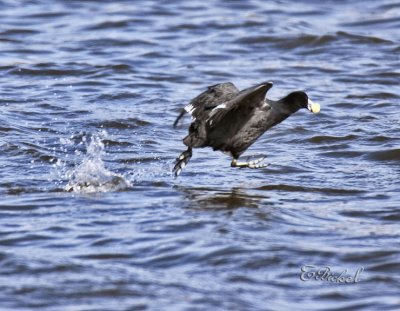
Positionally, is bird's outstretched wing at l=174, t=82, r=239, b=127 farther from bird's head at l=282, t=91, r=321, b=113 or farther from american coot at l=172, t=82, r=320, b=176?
bird's head at l=282, t=91, r=321, b=113

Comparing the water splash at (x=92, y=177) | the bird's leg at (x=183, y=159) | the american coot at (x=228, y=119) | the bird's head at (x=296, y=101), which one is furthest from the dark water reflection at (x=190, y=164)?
the bird's head at (x=296, y=101)

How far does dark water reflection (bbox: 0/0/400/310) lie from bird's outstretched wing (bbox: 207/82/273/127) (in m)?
0.57

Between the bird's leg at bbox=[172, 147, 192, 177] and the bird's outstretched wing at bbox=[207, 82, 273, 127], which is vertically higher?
the bird's outstretched wing at bbox=[207, 82, 273, 127]

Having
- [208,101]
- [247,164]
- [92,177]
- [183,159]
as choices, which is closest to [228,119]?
[208,101]

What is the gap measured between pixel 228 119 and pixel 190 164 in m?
0.89

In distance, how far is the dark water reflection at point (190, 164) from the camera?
5.75 meters

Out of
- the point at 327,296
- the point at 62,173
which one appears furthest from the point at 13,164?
the point at 327,296

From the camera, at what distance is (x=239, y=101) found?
7465 millimetres

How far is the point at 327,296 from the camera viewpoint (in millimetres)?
5570

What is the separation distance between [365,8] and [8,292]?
1119cm

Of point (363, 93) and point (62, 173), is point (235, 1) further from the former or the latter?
point (62, 173)

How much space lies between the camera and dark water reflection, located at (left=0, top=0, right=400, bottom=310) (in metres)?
5.75

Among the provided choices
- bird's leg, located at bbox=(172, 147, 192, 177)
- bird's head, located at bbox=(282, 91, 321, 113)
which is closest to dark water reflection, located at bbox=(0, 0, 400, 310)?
bird's leg, located at bbox=(172, 147, 192, 177)

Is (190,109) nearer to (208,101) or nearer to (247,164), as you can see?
(208,101)
